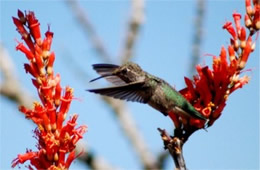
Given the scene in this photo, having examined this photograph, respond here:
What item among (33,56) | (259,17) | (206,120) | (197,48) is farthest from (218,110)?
(197,48)

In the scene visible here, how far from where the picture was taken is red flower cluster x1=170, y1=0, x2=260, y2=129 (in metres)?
3.71

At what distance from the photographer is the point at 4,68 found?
10.2 metres

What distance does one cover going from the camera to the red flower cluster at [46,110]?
3.39m

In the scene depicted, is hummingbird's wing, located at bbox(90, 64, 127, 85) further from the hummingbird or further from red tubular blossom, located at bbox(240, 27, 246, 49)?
red tubular blossom, located at bbox(240, 27, 246, 49)

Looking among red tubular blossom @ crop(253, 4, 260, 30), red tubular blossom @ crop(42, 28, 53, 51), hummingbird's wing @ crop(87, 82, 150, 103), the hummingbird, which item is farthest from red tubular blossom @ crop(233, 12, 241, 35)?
red tubular blossom @ crop(42, 28, 53, 51)

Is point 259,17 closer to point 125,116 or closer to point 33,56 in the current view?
point 33,56

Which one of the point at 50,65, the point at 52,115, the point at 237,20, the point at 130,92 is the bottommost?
the point at 52,115

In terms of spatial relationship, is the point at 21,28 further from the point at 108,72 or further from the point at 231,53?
the point at 231,53

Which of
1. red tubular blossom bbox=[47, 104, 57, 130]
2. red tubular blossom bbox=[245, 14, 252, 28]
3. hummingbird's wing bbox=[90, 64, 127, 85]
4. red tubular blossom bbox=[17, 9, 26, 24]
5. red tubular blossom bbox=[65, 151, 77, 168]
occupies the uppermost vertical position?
hummingbird's wing bbox=[90, 64, 127, 85]

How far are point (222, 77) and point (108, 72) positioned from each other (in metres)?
0.92

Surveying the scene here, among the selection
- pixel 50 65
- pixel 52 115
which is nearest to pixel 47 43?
pixel 50 65

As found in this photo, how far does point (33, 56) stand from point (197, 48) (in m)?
4.89

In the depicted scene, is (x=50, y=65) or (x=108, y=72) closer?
(x=50, y=65)

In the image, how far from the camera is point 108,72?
4.29 meters
